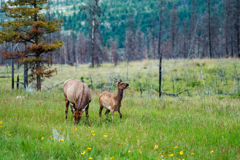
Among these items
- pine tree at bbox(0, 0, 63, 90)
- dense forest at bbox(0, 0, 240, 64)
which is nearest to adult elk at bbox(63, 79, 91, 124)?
dense forest at bbox(0, 0, 240, 64)

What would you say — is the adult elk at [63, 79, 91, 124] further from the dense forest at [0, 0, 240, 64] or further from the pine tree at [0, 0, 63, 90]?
the pine tree at [0, 0, 63, 90]

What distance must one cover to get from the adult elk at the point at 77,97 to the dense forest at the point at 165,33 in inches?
196

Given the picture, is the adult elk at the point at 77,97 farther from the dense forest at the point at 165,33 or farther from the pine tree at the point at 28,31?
the pine tree at the point at 28,31

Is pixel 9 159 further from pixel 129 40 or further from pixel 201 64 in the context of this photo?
pixel 129 40

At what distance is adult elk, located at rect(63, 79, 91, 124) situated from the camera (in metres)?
5.83

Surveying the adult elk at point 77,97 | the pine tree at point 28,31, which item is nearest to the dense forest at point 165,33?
the pine tree at point 28,31

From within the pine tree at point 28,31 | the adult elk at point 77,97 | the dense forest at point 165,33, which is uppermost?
the dense forest at point 165,33

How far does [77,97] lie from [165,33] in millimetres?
64333

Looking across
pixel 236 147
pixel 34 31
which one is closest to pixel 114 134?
pixel 236 147

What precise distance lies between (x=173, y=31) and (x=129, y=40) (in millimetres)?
18569

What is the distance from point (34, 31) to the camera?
14516 millimetres

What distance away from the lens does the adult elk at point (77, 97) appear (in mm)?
5828

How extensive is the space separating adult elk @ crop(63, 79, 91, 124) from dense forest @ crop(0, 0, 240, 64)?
4.98 meters

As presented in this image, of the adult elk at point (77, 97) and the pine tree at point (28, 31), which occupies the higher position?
the pine tree at point (28, 31)
